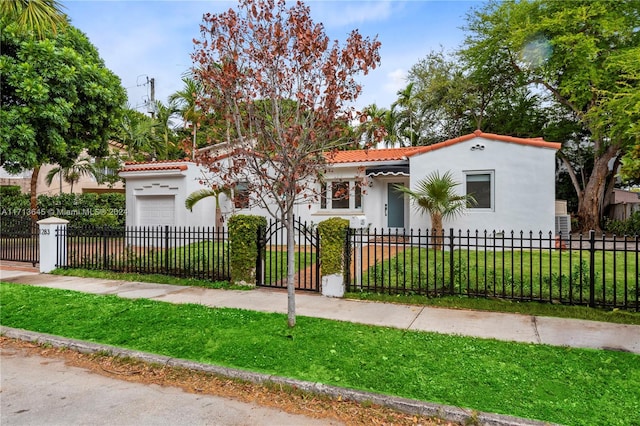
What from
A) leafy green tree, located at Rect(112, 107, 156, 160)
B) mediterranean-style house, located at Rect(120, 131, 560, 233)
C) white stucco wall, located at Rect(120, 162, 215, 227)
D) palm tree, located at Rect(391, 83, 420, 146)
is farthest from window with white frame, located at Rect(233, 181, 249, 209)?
palm tree, located at Rect(391, 83, 420, 146)

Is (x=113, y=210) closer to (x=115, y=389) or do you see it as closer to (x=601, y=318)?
(x=115, y=389)

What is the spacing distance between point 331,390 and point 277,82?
3772mm

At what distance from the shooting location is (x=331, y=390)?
4016mm

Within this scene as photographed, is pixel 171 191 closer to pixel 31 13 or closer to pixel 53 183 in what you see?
pixel 31 13

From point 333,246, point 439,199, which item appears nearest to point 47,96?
point 333,246

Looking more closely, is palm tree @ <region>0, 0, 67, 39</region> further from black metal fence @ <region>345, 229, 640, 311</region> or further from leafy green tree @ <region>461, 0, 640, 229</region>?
leafy green tree @ <region>461, 0, 640, 229</region>

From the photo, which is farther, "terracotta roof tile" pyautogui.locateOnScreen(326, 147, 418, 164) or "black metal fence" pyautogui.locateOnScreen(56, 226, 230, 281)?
"terracotta roof tile" pyautogui.locateOnScreen(326, 147, 418, 164)

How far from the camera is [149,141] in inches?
970

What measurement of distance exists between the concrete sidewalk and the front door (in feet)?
28.0

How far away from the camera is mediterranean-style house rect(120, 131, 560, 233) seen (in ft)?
42.1

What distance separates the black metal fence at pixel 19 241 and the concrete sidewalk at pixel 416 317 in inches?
187

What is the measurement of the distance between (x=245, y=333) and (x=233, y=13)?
4.31 meters

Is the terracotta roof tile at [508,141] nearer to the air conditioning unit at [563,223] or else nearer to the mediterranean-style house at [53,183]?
the air conditioning unit at [563,223]

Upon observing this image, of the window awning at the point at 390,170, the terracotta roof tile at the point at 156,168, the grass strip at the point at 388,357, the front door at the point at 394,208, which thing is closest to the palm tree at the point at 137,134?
the terracotta roof tile at the point at 156,168
